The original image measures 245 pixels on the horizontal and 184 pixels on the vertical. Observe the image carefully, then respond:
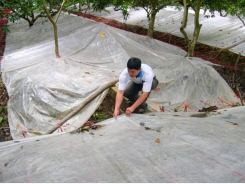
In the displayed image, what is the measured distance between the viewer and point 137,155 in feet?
4.61

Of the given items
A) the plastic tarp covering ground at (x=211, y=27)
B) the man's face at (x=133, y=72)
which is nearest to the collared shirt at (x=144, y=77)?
the man's face at (x=133, y=72)

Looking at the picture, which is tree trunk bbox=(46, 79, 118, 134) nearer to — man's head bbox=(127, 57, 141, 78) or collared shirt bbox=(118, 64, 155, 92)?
collared shirt bbox=(118, 64, 155, 92)

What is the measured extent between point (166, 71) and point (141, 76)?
5.32ft

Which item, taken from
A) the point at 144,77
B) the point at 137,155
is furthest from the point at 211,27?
the point at 137,155

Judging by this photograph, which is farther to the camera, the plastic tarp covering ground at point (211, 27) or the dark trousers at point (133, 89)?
the plastic tarp covering ground at point (211, 27)

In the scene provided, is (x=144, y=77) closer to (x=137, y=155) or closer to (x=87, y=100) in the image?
(x=87, y=100)

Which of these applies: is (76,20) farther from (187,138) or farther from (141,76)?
(187,138)

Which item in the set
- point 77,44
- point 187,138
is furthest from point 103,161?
point 77,44

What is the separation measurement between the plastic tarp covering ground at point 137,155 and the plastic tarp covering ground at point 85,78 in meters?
1.40

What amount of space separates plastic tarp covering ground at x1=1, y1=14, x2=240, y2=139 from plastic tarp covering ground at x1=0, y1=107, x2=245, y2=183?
55.2 inches

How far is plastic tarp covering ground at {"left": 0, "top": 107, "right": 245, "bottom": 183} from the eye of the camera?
119 centimetres

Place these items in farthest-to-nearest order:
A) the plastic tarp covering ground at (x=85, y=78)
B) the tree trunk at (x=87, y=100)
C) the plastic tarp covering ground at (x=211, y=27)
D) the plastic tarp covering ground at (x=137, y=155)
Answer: the plastic tarp covering ground at (x=211, y=27) → the plastic tarp covering ground at (x=85, y=78) → the tree trunk at (x=87, y=100) → the plastic tarp covering ground at (x=137, y=155)

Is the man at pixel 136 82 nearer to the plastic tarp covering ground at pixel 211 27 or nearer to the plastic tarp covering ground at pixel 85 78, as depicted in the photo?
the plastic tarp covering ground at pixel 85 78

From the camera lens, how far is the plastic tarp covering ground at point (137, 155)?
119cm
